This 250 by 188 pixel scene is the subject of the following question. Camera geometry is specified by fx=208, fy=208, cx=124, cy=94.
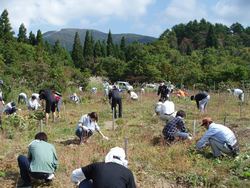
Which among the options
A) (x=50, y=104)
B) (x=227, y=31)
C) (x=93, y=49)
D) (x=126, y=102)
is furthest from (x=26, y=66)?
(x=227, y=31)

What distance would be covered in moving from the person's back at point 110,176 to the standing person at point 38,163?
1.40 m

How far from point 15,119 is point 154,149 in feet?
15.1

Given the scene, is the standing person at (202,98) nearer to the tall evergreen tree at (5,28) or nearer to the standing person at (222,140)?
the standing person at (222,140)

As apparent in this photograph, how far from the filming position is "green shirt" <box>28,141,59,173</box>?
138 inches

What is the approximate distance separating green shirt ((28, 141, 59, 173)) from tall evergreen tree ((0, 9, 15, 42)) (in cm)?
3280

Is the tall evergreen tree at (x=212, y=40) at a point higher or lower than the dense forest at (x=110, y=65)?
higher

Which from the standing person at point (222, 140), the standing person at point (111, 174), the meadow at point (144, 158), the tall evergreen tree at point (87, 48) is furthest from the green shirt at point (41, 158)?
the tall evergreen tree at point (87, 48)

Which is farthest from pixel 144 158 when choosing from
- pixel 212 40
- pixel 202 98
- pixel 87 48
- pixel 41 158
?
pixel 212 40

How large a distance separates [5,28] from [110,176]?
36041 millimetres

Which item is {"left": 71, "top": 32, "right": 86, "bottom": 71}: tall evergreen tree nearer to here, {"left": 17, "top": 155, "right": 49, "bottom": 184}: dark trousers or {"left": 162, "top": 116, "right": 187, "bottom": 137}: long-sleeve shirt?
{"left": 162, "top": 116, "right": 187, "bottom": 137}: long-sleeve shirt

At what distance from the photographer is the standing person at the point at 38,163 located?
11.5ft

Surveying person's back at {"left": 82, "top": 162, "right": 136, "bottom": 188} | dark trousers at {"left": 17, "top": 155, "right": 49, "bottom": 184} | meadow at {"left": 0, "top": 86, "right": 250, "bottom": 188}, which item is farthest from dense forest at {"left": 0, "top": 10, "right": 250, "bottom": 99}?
person's back at {"left": 82, "top": 162, "right": 136, "bottom": 188}

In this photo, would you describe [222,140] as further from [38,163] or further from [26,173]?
[26,173]

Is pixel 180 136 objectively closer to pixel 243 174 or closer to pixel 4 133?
pixel 243 174
